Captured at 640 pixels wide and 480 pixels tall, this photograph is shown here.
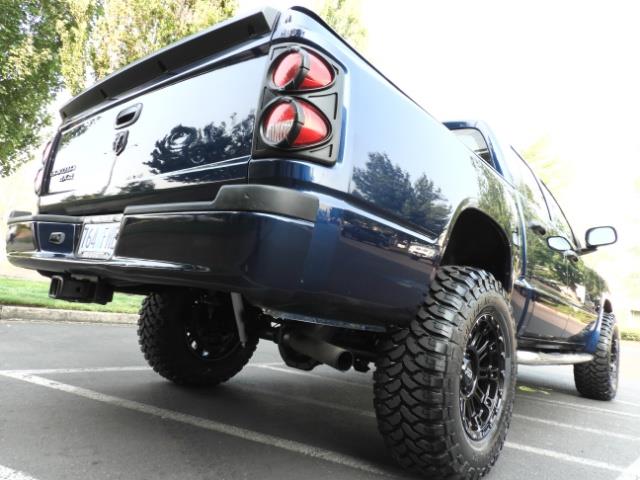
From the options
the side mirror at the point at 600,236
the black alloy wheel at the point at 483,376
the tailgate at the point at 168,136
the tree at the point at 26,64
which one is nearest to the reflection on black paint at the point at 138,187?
the tailgate at the point at 168,136

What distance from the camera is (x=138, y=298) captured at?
9.31 metres

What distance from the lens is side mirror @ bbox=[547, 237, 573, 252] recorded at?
10.7 ft

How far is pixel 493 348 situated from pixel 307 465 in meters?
0.97

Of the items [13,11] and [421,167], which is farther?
[13,11]

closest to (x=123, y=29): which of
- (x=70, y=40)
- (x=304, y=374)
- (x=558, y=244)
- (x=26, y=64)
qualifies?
(x=70, y=40)

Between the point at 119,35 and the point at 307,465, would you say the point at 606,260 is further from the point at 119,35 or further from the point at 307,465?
the point at 307,465

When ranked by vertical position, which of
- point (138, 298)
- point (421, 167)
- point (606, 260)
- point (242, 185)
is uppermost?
point (606, 260)

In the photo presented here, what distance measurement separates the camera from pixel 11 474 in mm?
1612

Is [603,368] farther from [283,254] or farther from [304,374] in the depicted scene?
[283,254]

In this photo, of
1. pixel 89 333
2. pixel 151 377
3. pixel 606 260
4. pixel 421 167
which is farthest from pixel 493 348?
pixel 606 260

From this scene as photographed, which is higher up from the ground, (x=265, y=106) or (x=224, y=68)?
→ (x=224, y=68)

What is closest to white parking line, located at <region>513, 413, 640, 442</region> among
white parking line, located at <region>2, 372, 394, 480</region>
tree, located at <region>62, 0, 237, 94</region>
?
white parking line, located at <region>2, 372, 394, 480</region>

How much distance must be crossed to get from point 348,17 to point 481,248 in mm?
12774

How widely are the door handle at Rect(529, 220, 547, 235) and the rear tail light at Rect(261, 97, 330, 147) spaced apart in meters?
1.97
